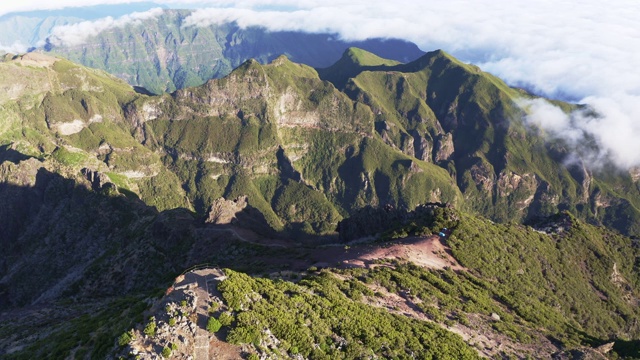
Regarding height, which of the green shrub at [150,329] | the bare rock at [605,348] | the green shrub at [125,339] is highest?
the green shrub at [150,329]

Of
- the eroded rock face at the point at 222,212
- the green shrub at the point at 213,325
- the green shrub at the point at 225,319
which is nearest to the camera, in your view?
the green shrub at the point at 213,325

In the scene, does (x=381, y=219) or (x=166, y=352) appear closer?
(x=166, y=352)

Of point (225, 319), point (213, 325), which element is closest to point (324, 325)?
→ point (225, 319)

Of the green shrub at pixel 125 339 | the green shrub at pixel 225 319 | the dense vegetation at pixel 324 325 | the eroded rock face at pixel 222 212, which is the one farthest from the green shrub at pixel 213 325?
the eroded rock face at pixel 222 212

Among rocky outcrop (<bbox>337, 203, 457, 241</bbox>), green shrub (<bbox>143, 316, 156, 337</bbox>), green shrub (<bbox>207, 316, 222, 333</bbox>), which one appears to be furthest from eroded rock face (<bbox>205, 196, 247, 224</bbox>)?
green shrub (<bbox>207, 316, 222, 333</bbox>)

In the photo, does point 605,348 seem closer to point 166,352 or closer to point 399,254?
point 399,254

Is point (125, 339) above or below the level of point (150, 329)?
below

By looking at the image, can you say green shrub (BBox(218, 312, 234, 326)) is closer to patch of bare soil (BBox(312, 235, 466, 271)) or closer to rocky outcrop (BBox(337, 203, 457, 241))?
patch of bare soil (BBox(312, 235, 466, 271))

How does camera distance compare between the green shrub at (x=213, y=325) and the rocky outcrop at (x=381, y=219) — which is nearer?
the green shrub at (x=213, y=325)

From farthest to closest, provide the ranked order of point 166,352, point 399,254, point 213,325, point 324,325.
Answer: point 399,254, point 324,325, point 213,325, point 166,352

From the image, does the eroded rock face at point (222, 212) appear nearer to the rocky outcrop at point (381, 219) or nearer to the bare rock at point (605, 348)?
the rocky outcrop at point (381, 219)

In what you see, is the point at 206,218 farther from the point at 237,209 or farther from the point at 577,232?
the point at 577,232
